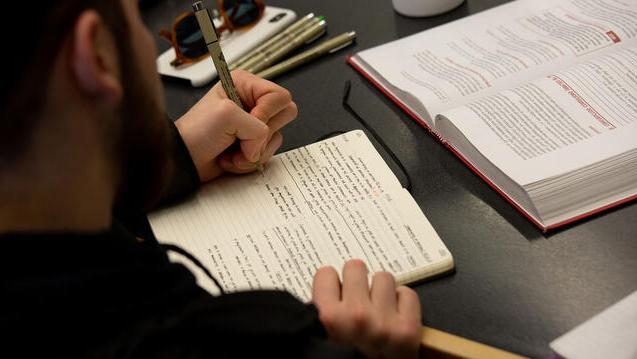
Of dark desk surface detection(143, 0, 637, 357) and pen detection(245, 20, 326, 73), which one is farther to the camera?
pen detection(245, 20, 326, 73)

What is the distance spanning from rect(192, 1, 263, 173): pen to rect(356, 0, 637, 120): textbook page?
235 mm

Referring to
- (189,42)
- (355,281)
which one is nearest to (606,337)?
(355,281)

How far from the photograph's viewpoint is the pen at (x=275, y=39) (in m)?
1.20

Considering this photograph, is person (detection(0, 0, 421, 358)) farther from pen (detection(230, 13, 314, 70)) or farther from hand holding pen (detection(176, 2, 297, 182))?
pen (detection(230, 13, 314, 70))

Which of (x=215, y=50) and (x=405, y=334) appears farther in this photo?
(x=215, y=50)

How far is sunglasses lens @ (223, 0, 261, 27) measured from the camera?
4.17ft

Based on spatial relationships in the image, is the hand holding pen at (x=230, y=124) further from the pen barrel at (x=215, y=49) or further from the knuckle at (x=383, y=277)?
the knuckle at (x=383, y=277)

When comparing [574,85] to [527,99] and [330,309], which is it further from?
[330,309]

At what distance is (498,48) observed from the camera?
1085 mm

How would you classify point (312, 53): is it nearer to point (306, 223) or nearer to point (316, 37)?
point (316, 37)

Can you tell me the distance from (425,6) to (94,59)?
2.58ft

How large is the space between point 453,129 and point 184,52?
1.70 feet

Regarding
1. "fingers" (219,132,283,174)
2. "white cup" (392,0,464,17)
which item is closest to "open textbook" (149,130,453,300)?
"fingers" (219,132,283,174)

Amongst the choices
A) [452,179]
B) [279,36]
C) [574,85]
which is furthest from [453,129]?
[279,36]
